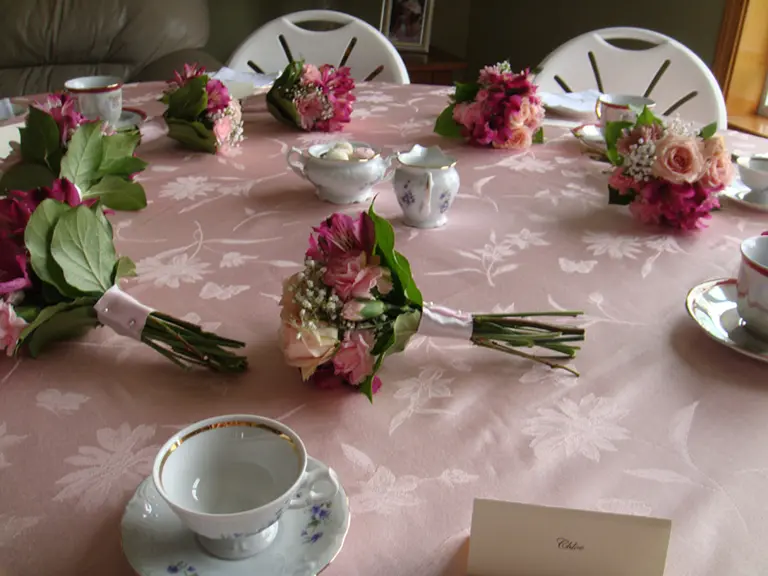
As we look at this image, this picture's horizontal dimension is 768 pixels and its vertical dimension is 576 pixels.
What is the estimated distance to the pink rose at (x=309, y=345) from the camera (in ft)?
2.06

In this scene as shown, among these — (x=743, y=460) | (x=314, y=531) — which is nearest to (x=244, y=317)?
(x=314, y=531)

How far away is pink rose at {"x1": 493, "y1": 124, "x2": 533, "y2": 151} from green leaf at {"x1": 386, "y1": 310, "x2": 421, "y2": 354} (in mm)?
761

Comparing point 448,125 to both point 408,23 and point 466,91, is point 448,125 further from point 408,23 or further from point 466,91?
point 408,23

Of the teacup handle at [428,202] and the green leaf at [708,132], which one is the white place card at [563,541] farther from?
the green leaf at [708,132]

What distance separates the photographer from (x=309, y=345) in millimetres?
629

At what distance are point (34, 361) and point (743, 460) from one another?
652mm

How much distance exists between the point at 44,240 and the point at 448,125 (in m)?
0.91

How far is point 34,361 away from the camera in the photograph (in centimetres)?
70

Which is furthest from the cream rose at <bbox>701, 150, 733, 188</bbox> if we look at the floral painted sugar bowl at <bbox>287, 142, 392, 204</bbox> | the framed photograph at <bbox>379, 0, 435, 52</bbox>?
the framed photograph at <bbox>379, 0, 435, 52</bbox>

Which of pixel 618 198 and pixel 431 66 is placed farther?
pixel 431 66

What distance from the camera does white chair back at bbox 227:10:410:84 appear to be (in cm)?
198

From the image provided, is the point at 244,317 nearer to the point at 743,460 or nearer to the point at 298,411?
the point at 298,411

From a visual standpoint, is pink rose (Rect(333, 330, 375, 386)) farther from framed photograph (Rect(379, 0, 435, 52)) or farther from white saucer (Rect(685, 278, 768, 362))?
framed photograph (Rect(379, 0, 435, 52))

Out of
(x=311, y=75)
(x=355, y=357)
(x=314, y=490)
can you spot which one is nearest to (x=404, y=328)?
(x=355, y=357)
